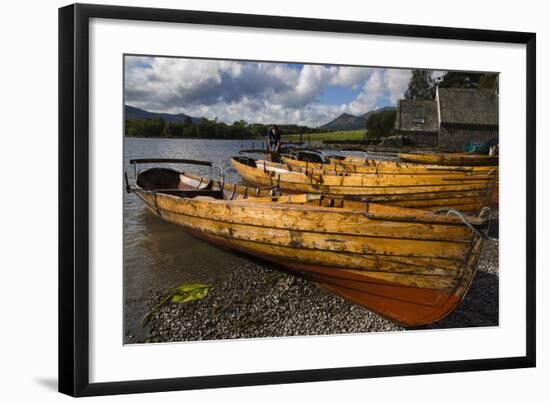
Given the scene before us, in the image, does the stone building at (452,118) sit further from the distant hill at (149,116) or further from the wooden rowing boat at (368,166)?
the distant hill at (149,116)

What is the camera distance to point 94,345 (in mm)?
3672

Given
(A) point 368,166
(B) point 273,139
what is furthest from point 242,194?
(A) point 368,166

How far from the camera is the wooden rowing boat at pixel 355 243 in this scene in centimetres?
389

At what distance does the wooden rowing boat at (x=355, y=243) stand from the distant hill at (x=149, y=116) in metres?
0.37

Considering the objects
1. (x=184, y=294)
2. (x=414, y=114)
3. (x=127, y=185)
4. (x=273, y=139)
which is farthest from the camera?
(x=414, y=114)

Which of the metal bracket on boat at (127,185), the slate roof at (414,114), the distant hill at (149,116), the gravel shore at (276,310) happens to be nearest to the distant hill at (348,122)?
the slate roof at (414,114)

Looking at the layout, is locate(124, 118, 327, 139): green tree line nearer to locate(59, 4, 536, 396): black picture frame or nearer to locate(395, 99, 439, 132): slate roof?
locate(59, 4, 536, 396): black picture frame

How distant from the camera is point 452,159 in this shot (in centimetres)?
472

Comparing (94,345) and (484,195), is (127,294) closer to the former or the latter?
(94,345)

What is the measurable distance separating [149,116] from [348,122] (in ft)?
5.13

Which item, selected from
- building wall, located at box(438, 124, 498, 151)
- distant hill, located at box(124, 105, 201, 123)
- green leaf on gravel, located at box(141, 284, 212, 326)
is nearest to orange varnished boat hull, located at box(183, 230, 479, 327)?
green leaf on gravel, located at box(141, 284, 212, 326)

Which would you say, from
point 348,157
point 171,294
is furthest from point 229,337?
point 348,157

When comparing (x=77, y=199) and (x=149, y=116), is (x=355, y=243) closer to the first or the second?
(x=149, y=116)

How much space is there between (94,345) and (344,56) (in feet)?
8.97
